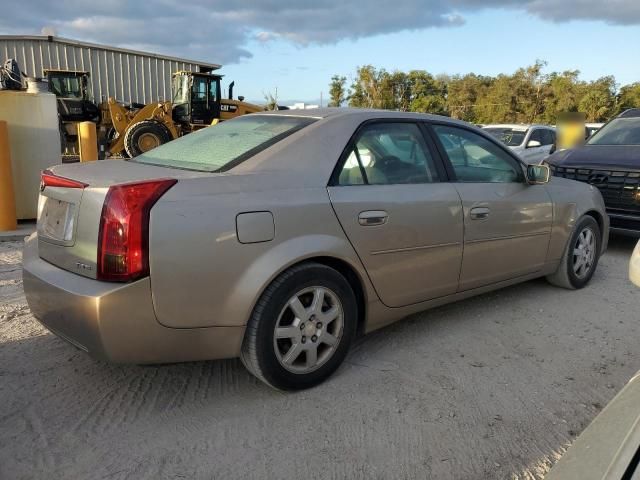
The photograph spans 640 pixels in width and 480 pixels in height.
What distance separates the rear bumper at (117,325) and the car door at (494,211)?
74.4 inches

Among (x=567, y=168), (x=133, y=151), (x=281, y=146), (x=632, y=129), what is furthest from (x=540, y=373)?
(x=133, y=151)

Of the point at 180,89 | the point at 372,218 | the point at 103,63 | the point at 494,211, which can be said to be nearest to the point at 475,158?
the point at 494,211

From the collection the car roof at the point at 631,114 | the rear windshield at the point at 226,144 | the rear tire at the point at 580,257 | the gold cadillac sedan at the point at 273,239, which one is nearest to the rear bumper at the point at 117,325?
the gold cadillac sedan at the point at 273,239

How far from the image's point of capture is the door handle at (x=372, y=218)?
122 inches

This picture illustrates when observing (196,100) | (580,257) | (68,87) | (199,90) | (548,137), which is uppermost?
(199,90)

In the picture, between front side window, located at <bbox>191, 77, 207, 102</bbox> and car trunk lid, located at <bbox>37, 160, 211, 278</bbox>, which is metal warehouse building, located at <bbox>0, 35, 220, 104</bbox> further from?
car trunk lid, located at <bbox>37, 160, 211, 278</bbox>

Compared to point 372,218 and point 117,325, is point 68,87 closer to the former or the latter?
point 372,218

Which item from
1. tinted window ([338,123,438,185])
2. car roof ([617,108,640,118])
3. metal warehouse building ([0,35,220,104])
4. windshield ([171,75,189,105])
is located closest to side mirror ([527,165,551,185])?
tinted window ([338,123,438,185])

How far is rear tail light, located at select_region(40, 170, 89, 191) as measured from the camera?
269 cm

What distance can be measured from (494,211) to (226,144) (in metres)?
1.96

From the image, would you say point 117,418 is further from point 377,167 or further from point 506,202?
point 506,202

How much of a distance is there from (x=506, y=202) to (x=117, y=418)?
9.76 feet

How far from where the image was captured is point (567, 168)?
6.84 meters

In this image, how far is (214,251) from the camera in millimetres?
2527
